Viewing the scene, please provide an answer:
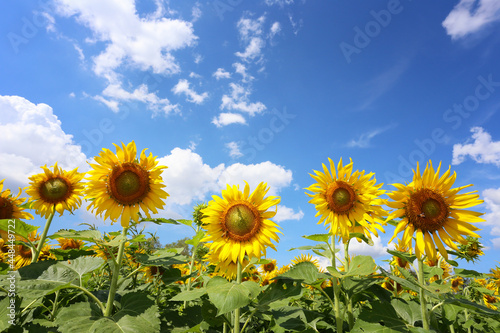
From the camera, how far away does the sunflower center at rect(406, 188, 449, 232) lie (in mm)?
3164

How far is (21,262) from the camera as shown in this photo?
5.33 metres

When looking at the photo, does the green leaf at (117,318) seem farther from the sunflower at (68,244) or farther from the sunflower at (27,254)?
the sunflower at (68,244)

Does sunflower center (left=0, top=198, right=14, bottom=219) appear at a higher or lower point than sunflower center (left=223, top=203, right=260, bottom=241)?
higher

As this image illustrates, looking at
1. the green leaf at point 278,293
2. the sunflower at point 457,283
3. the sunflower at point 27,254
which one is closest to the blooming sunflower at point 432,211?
the green leaf at point 278,293

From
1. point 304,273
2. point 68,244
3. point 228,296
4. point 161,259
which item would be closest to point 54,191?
point 68,244

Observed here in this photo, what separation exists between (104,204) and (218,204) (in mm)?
1387

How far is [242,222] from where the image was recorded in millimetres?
3340

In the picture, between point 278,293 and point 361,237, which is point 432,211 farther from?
point 278,293

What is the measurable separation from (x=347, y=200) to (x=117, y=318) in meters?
2.90

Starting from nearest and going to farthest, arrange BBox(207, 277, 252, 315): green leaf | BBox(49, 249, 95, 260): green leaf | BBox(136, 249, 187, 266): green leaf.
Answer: BBox(207, 277, 252, 315): green leaf < BBox(136, 249, 187, 266): green leaf < BBox(49, 249, 95, 260): green leaf

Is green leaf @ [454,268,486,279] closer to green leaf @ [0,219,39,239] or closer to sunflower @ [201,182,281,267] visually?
sunflower @ [201,182,281,267]

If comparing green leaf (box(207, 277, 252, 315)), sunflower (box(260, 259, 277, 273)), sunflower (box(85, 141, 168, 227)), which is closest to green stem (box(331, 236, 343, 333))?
green leaf (box(207, 277, 252, 315))

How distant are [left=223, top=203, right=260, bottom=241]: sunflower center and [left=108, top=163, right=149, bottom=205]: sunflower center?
1.08m

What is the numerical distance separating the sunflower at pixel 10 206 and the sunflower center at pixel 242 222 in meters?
3.82
